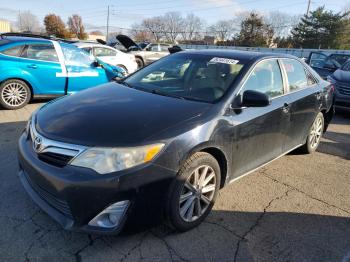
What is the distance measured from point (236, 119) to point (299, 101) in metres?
1.50

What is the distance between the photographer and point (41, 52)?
7312mm

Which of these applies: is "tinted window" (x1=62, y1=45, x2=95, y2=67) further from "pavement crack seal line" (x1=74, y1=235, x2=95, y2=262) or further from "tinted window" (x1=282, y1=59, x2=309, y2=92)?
"pavement crack seal line" (x1=74, y1=235, x2=95, y2=262)

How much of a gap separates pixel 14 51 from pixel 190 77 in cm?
479

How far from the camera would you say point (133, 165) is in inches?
98.7

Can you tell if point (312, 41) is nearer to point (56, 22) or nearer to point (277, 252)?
point (56, 22)

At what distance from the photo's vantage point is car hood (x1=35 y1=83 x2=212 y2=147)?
2.62 meters

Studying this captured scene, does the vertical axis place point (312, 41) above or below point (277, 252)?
above

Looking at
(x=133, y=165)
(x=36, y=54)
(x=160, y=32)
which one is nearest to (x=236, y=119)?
(x=133, y=165)

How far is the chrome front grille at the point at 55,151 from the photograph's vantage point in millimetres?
2520

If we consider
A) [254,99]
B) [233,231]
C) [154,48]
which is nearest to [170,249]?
[233,231]

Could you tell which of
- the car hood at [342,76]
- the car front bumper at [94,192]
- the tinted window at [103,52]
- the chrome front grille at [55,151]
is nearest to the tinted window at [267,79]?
the car front bumper at [94,192]

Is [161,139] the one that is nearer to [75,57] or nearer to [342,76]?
[75,57]

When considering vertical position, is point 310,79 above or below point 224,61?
below

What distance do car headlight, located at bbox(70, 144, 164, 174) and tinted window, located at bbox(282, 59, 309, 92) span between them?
8.44 feet
